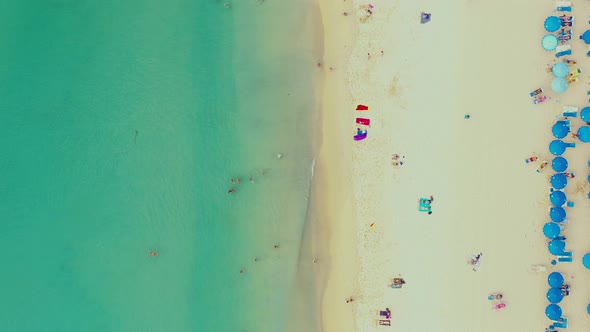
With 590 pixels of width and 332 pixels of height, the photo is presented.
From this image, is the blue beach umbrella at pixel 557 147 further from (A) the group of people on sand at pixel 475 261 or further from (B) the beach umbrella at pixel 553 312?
(B) the beach umbrella at pixel 553 312

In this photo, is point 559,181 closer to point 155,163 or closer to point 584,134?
point 584,134

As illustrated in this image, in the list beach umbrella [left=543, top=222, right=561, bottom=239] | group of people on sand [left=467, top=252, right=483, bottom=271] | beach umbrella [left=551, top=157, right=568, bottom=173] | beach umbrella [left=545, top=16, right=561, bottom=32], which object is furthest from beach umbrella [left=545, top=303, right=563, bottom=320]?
beach umbrella [left=545, top=16, right=561, bottom=32]

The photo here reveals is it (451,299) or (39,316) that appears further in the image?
(39,316)

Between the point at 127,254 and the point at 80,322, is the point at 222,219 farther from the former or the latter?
the point at 80,322

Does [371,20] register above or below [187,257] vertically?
above

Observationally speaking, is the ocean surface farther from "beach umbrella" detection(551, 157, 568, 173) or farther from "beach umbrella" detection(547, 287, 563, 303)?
"beach umbrella" detection(551, 157, 568, 173)

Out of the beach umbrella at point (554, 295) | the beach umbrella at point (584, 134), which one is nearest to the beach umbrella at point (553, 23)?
the beach umbrella at point (584, 134)

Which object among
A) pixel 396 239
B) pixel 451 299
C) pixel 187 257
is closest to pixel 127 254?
pixel 187 257
